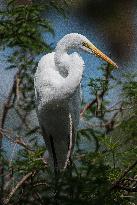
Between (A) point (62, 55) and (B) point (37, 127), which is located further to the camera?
(B) point (37, 127)

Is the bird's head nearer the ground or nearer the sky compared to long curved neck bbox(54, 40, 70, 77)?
nearer the sky

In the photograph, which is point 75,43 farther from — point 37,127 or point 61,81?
point 37,127

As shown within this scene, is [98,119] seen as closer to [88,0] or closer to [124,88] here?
[124,88]

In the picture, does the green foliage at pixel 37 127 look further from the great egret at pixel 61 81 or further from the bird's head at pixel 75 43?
the bird's head at pixel 75 43

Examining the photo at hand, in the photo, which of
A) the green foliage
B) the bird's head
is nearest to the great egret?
the bird's head

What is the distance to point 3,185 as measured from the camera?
1.92 m

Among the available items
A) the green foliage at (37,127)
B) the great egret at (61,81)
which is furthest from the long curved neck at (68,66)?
the green foliage at (37,127)

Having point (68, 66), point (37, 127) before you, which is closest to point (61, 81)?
point (68, 66)

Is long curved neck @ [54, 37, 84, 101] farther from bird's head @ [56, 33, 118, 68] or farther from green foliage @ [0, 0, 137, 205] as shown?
green foliage @ [0, 0, 137, 205]

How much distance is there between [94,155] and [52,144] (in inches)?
7.8

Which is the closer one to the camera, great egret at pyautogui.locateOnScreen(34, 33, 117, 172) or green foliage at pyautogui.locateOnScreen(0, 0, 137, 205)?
great egret at pyautogui.locateOnScreen(34, 33, 117, 172)

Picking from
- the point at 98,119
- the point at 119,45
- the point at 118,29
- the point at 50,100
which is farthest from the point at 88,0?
the point at 50,100

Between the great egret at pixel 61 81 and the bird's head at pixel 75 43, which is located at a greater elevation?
the bird's head at pixel 75 43

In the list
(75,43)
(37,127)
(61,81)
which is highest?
(75,43)
